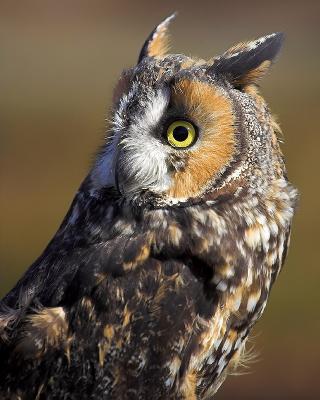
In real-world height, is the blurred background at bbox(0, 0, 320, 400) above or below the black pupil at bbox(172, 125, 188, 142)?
below

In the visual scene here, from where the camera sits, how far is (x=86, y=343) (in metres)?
4.01

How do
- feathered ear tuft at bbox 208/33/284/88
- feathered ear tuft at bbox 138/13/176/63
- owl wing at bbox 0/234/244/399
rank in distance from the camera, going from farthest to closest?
1. feathered ear tuft at bbox 138/13/176/63
2. feathered ear tuft at bbox 208/33/284/88
3. owl wing at bbox 0/234/244/399

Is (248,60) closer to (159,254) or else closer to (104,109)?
(159,254)

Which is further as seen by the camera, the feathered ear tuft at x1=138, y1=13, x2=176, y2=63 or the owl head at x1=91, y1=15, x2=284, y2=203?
the feathered ear tuft at x1=138, y1=13, x2=176, y2=63

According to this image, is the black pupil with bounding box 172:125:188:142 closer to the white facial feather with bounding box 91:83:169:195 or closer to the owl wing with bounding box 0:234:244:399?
the white facial feather with bounding box 91:83:169:195

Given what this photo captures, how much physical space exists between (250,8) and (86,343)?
59.4 ft

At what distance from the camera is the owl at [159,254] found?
4016 mm

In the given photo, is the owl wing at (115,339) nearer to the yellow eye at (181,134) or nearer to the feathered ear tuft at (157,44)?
the yellow eye at (181,134)

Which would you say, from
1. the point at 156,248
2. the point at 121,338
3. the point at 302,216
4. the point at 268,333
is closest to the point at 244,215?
the point at 156,248

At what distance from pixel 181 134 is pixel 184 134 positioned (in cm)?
1

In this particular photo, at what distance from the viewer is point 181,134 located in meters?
4.04

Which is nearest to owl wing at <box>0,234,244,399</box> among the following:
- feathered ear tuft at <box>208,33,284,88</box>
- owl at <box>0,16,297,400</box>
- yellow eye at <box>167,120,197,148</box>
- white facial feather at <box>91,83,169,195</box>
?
owl at <box>0,16,297,400</box>

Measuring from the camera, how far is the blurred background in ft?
42.5

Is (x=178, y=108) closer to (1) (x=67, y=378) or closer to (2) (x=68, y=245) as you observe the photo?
(2) (x=68, y=245)
